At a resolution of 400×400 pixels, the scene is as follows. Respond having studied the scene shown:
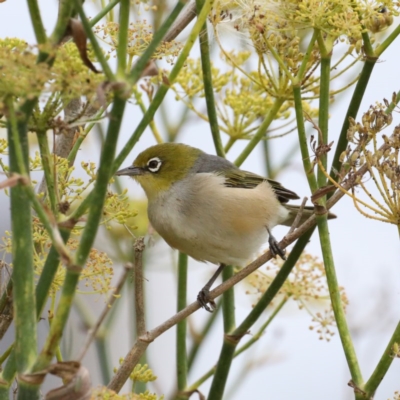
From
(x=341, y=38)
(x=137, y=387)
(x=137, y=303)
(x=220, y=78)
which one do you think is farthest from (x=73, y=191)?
(x=220, y=78)

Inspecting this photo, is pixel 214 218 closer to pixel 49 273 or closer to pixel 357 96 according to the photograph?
pixel 357 96

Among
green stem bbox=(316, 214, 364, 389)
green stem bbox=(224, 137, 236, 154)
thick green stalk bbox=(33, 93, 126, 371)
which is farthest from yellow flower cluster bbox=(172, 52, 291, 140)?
thick green stalk bbox=(33, 93, 126, 371)

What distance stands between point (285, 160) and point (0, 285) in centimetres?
142

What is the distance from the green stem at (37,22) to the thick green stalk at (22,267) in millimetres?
123

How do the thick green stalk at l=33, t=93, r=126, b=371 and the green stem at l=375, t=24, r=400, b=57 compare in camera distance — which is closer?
the thick green stalk at l=33, t=93, r=126, b=371

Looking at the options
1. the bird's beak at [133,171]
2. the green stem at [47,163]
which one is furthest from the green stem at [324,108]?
the bird's beak at [133,171]

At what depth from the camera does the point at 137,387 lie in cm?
211

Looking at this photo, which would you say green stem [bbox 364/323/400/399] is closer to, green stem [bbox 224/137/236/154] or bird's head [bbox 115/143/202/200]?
green stem [bbox 224/137/236/154]

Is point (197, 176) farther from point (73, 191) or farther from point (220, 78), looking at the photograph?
point (73, 191)

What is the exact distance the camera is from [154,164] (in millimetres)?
3299

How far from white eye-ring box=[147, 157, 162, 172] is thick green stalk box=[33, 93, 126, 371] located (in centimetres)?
222

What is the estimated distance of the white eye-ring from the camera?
3.29 metres

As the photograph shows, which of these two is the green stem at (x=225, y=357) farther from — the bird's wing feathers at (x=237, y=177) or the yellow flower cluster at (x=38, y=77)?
the yellow flower cluster at (x=38, y=77)

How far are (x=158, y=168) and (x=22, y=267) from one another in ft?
7.22
